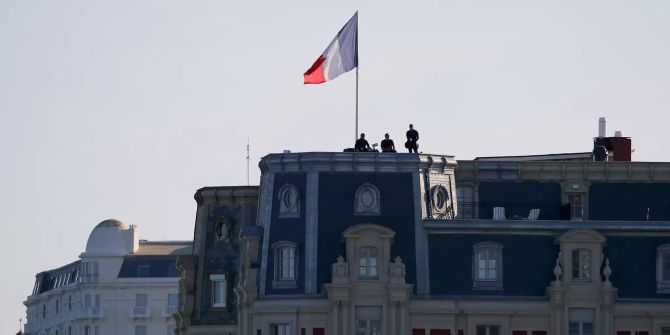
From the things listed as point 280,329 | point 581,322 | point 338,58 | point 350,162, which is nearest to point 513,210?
point 581,322

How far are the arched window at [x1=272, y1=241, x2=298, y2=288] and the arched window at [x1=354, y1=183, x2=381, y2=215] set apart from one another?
4.36 metres

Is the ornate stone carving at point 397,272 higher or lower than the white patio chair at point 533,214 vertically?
lower

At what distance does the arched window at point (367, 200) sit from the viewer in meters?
188

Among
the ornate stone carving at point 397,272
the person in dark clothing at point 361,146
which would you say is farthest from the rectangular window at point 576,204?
the ornate stone carving at point 397,272

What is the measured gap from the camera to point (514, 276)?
618ft

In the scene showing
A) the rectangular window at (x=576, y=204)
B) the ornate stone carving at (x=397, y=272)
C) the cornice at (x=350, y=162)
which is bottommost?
the ornate stone carving at (x=397, y=272)

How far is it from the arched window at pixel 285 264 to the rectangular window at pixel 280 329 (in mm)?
2246

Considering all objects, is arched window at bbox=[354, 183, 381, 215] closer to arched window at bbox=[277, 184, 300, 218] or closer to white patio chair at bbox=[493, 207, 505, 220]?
arched window at bbox=[277, 184, 300, 218]

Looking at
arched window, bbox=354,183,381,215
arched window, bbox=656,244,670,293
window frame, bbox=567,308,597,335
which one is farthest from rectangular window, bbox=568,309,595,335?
arched window, bbox=354,183,381,215

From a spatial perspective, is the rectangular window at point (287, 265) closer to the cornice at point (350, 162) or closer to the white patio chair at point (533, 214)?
the cornice at point (350, 162)

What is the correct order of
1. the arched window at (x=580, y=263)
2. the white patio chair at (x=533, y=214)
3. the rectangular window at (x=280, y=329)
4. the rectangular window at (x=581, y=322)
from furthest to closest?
the white patio chair at (x=533, y=214) → the arched window at (x=580, y=263) → the rectangular window at (x=581, y=322) → the rectangular window at (x=280, y=329)

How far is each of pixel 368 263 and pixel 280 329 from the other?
6368 millimetres

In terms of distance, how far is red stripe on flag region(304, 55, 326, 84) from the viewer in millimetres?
189500

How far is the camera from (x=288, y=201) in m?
189
